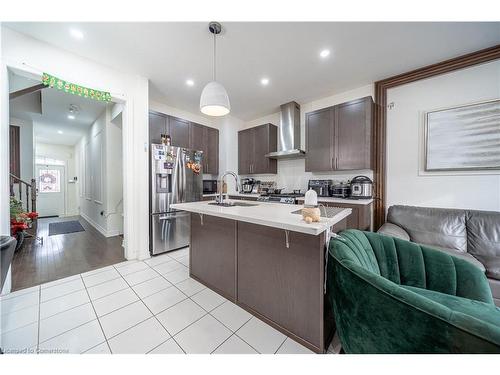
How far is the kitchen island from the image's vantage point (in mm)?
1253

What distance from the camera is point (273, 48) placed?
7.12 ft

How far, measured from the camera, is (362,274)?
0.91 meters

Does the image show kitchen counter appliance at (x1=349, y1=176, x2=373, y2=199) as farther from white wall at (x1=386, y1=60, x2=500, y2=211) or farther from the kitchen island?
the kitchen island

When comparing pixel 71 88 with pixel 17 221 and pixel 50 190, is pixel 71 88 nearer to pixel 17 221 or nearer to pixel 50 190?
pixel 17 221

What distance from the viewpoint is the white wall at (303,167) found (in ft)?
10.4

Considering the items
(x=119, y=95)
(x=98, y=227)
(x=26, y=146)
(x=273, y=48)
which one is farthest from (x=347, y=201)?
(x=26, y=146)

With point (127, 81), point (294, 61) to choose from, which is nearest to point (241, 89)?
point (294, 61)

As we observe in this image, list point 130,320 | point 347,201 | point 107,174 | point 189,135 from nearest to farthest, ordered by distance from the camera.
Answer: point 130,320 → point 347,201 → point 189,135 → point 107,174

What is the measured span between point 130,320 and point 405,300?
1.94 m

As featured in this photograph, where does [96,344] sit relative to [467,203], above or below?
below

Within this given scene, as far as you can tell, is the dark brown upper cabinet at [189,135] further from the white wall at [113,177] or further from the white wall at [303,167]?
the white wall at [113,177]

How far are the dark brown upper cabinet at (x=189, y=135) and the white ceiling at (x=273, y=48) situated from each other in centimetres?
61
